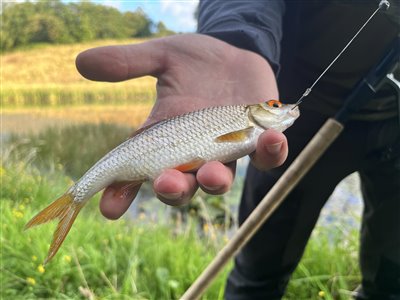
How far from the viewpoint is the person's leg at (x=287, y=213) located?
1.06 m

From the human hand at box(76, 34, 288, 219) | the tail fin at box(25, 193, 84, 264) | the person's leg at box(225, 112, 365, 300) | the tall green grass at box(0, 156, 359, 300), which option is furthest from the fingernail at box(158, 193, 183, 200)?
the tall green grass at box(0, 156, 359, 300)

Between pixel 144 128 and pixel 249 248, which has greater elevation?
pixel 144 128

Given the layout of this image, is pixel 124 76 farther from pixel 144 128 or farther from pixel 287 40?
pixel 287 40

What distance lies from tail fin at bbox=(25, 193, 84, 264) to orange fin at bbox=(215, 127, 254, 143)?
0.19 meters

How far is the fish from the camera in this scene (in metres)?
0.59

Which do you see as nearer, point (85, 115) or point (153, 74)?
point (153, 74)

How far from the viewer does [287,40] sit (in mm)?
1016

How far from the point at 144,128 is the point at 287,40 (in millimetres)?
516

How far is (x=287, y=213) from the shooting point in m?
1.17

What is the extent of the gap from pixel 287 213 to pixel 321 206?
81mm

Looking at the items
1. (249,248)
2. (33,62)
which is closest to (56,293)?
(249,248)

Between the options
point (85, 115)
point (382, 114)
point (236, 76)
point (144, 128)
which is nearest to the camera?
point (144, 128)

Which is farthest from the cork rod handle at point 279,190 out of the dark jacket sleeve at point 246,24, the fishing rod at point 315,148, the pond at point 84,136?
the pond at point 84,136

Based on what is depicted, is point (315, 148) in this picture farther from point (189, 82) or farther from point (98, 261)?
point (98, 261)
